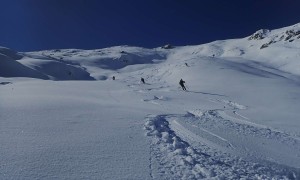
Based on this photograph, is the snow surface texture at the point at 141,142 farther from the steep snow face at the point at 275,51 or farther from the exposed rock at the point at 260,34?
the exposed rock at the point at 260,34

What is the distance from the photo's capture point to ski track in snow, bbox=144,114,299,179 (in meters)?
8.77

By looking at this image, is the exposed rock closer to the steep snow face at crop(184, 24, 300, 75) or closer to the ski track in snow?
the steep snow face at crop(184, 24, 300, 75)

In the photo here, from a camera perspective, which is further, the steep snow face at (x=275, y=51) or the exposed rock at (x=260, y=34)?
the exposed rock at (x=260, y=34)

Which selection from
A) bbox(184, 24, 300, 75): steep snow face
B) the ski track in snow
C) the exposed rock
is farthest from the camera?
the exposed rock

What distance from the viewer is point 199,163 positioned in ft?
30.7

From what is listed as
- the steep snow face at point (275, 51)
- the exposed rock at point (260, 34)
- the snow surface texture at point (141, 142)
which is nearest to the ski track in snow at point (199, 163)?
the snow surface texture at point (141, 142)

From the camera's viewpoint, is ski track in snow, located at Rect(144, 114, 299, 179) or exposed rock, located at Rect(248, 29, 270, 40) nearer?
ski track in snow, located at Rect(144, 114, 299, 179)

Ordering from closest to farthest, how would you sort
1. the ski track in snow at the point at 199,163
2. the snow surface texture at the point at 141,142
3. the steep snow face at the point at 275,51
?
the snow surface texture at the point at 141,142, the ski track in snow at the point at 199,163, the steep snow face at the point at 275,51

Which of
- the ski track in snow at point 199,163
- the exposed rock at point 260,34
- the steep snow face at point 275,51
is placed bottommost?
the ski track in snow at point 199,163

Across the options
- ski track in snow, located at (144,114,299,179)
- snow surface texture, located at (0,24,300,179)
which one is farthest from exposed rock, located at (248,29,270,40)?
ski track in snow, located at (144,114,299,179)

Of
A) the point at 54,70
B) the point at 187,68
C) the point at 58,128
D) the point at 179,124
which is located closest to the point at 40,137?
the point at 58,128

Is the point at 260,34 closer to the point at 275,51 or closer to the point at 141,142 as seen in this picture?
the point at 275,51

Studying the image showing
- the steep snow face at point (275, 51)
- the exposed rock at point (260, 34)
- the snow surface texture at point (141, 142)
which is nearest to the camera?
the snow surface texture at point (141, 142)

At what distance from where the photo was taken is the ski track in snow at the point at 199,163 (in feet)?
28.8
